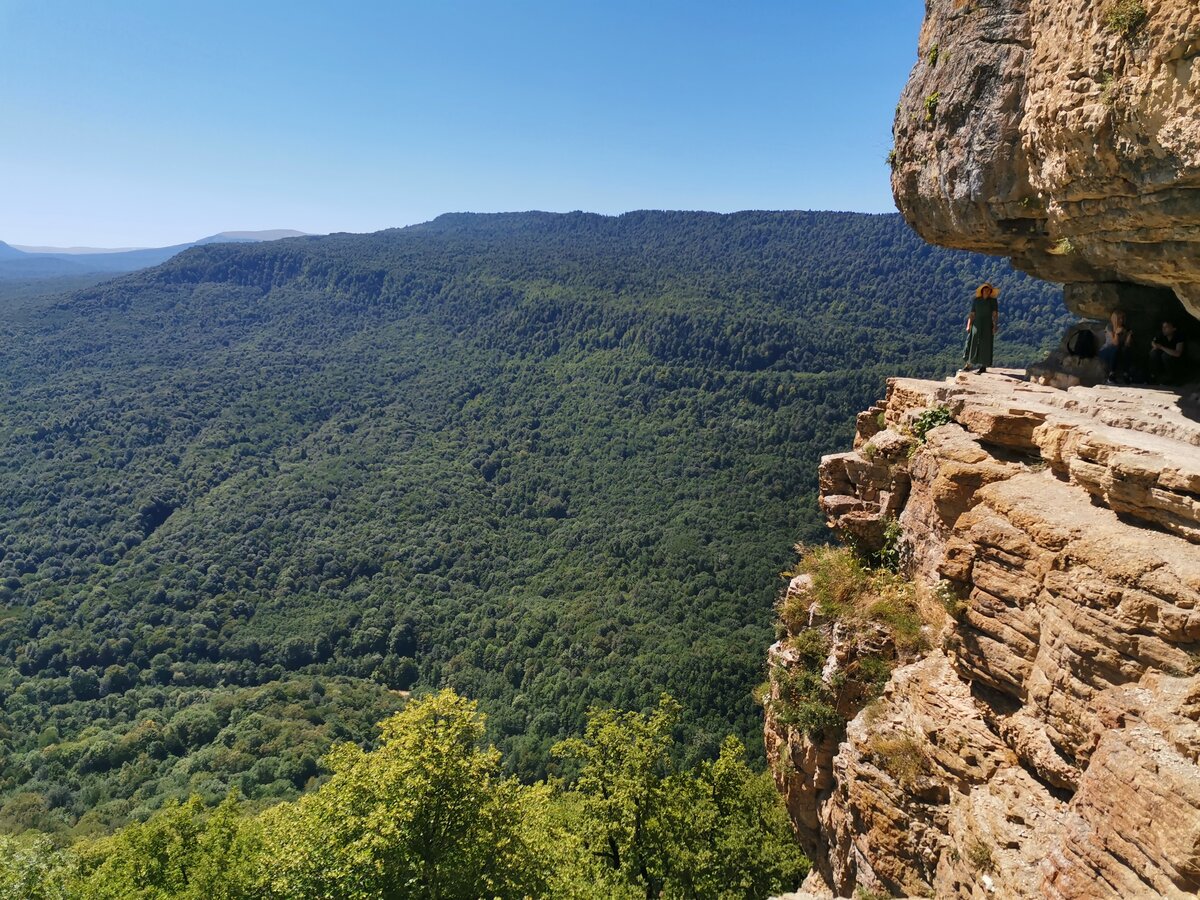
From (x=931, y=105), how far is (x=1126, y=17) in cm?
487

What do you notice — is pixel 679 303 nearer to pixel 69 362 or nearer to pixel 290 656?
pixel 290 656

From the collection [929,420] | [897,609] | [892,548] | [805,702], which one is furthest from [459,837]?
[929,420]

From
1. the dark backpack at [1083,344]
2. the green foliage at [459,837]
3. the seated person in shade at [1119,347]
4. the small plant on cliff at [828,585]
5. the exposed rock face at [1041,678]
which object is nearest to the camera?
the exposed rock face at [1041,678]

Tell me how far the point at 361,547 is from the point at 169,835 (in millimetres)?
95537

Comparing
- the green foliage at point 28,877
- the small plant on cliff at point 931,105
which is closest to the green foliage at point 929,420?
the small plant on cliff at point 931,105

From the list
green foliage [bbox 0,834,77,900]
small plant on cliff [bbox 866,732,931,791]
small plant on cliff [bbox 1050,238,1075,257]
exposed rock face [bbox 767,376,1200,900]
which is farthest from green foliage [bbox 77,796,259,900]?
small plant on cliff [bbox 1050,238,1075,257]

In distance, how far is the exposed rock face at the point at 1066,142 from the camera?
6.57 m

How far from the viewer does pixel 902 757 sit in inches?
365

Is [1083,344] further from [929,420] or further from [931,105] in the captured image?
[931,105]

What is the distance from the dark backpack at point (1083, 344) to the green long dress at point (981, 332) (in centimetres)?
166

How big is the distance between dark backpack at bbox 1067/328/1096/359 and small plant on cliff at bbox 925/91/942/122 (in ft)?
17.0

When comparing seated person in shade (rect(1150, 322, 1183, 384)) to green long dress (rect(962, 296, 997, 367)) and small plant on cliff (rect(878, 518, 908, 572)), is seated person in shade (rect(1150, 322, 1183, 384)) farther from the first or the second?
small plant on cliff (rect(878, 518, 908, 572))

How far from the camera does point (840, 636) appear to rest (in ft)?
38.2

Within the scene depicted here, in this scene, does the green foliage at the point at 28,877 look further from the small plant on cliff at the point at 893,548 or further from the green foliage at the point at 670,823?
the small plant on cliff at the point at 893,548
